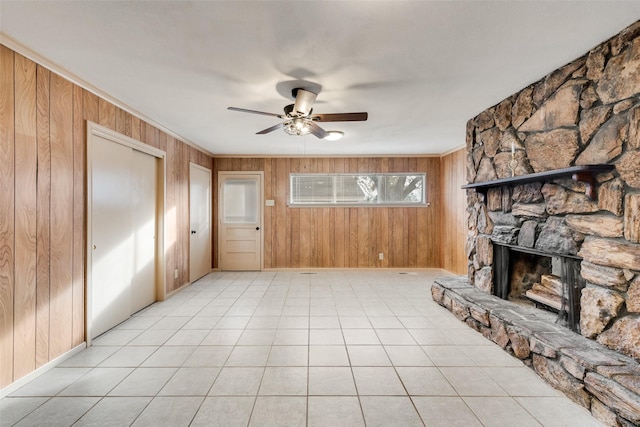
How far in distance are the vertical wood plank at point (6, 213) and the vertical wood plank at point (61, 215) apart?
304mm

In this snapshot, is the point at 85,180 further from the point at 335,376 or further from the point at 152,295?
the point at 335,376

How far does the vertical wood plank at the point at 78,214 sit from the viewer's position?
2424mm

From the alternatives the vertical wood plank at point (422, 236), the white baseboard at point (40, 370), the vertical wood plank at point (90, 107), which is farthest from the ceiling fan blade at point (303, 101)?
the vertical wood plank at point (422, 236)

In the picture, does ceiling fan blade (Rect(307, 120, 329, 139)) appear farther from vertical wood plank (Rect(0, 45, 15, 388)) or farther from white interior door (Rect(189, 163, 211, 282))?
white interior door (Rect(189, 163, 211, 282))

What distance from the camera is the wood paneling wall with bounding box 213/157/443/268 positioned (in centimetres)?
568

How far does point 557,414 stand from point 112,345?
11.4 feet

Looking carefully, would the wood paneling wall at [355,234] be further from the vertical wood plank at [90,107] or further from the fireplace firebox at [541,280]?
the vertical wood plank at [90,107]

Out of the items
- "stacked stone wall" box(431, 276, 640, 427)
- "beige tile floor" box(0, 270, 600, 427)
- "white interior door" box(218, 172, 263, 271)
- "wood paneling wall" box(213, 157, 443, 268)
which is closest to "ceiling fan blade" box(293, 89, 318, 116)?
"beige tile floor" box(0, 270, 600, 427)

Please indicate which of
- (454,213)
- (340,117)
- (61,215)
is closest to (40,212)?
(61,215)

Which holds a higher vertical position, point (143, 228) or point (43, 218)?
point (43, 218)

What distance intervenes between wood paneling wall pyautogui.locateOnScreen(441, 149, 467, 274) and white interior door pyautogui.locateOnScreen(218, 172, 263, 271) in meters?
3.68

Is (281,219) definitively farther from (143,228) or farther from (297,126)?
(297,126)

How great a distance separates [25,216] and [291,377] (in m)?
2.23

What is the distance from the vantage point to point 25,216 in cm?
199
